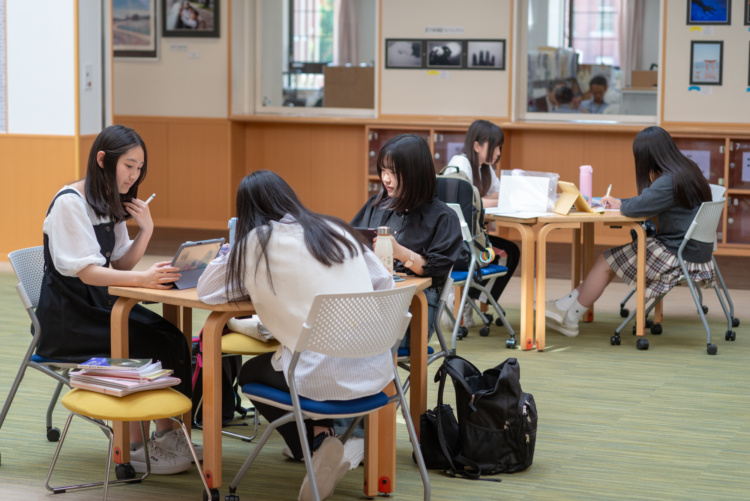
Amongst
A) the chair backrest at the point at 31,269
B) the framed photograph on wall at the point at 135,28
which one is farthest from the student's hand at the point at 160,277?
the framed photograph on wall at the point at 135,28

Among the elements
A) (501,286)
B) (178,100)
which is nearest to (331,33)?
(178,100)

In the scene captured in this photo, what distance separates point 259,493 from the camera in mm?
3459

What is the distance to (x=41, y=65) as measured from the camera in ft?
25.3

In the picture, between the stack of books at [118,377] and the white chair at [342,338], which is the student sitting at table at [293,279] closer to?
the white chair at [342,338]

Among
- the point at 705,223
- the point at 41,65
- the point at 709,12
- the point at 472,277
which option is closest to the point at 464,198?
the point at 472,277

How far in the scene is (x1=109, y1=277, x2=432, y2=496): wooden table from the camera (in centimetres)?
324

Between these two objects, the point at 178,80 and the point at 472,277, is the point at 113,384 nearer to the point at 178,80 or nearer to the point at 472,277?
the point at 472,277

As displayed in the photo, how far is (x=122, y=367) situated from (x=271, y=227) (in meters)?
0.66

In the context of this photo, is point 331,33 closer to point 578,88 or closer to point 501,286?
point 578,88

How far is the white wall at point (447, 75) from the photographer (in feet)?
30.1

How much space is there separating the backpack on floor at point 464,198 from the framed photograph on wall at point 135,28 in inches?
215

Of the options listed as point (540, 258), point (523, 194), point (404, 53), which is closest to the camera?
point (540, 258)

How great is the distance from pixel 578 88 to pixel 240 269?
22.1 feet

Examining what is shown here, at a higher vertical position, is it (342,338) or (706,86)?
(706,86)
